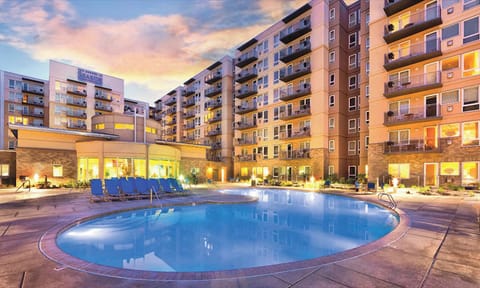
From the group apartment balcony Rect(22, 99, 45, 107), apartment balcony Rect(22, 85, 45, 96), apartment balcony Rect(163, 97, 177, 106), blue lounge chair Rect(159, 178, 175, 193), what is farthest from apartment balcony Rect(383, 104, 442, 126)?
apartment balcony Rect(22, 85, 45, 96)

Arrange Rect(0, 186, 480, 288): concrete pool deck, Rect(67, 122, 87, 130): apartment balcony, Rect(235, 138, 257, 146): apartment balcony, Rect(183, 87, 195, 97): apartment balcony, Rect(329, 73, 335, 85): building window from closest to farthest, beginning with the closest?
Rect(0, 186, 480, 288): concrete pool deck
Rect(329, 73, 335, 85): building window
Rect(235, 138, 257, 146): apartment balcony
Rect(67, 122, 87, 130): apartment balcony
Rect(183, 87, 195, 97): apartment balcony

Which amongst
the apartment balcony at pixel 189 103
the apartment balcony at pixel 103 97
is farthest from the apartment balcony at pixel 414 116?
the apartment balcony at pixel 103 97

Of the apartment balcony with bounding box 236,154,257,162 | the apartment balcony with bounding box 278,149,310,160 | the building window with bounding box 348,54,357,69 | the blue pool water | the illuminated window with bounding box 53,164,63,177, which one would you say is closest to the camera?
the blue pool water

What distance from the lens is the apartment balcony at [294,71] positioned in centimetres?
2725

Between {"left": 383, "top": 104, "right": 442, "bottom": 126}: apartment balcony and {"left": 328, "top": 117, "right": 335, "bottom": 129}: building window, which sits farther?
{"left": 328, "top": 117, "right": 335, "bottom": 129}: building window

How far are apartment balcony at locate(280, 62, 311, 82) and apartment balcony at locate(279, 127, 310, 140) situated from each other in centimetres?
663

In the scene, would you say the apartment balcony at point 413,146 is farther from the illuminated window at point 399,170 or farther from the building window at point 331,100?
the building window at point 331,100

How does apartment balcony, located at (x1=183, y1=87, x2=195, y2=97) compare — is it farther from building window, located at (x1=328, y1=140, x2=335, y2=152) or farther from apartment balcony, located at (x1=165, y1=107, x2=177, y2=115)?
building window, located at (x1=328, y1=140, x2=335, y2=152)

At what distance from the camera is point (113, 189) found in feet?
41.3

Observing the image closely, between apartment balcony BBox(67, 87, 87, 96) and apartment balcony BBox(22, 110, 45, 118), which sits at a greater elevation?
apartment balcony BBox(67, 87, 87, 96)

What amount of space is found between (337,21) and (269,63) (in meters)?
9.71

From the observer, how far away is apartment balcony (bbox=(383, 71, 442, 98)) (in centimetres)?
1776

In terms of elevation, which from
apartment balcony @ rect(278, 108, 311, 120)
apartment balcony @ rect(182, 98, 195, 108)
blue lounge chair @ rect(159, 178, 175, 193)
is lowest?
blue lounge chair @ rect(159, 178, 175, 193)

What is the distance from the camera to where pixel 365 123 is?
24.7m
